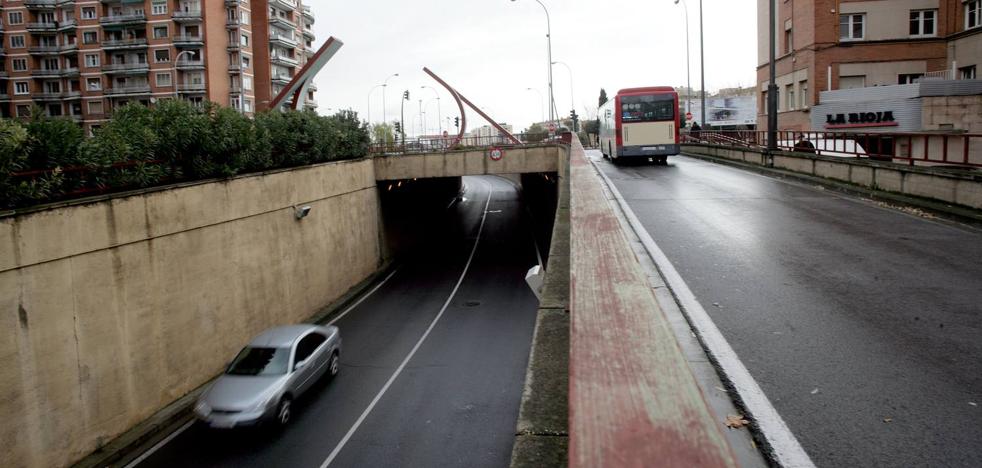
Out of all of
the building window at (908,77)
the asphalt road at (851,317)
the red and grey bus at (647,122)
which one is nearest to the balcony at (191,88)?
the red and grey bus at (647,122)

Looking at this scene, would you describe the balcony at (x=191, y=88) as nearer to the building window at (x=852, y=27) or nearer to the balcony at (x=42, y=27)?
→ the balcony at (x=42, y=27)

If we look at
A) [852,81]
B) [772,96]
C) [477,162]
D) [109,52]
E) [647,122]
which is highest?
[109,52]

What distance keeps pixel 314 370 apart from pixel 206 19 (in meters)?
65.0

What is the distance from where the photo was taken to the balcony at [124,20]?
68938 millimetres

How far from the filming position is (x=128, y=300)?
14.8 m

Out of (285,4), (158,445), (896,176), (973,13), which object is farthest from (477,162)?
(285,4)

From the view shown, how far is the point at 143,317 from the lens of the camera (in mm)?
15258

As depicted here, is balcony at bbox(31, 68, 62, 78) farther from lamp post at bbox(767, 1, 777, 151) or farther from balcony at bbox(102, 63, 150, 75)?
lamp post at bbox(767, 1, 777, 151)

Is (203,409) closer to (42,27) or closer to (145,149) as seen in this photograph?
(145,149)

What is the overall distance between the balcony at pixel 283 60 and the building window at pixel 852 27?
6630 cm

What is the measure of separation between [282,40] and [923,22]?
70.7m

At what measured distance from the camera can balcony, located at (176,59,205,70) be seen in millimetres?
69188

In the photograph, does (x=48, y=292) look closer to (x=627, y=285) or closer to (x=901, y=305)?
(x=627, y=285)

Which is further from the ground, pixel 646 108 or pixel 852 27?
pixel 852 27
